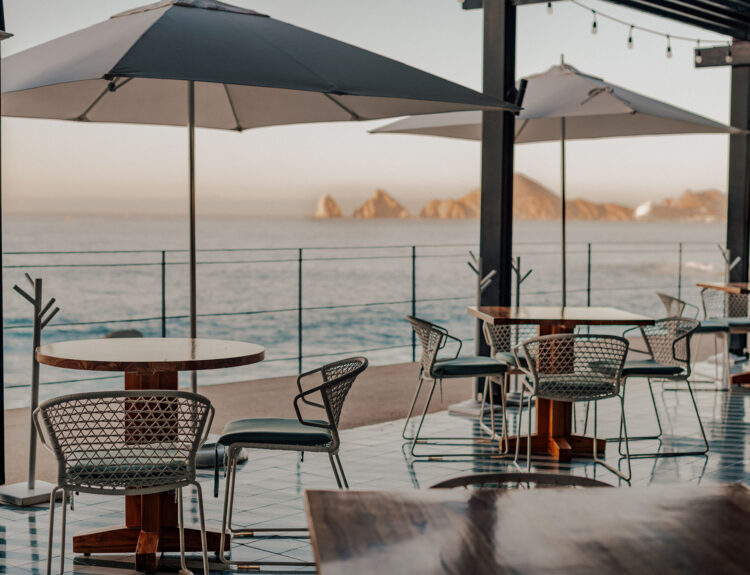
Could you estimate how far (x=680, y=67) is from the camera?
23.4 m

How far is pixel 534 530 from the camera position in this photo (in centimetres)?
169

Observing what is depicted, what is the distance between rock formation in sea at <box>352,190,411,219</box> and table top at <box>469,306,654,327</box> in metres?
25.9

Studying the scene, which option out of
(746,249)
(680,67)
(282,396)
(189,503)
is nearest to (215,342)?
(189,503)

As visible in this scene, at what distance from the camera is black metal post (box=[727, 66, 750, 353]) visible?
973 centimetres

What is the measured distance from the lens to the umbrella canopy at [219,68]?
346cm

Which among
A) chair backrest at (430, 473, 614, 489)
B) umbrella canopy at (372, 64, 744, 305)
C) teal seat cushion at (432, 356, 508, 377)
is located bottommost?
teal seat cushion at (432, 356, 508, 377)

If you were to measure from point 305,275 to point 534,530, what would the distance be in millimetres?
28936

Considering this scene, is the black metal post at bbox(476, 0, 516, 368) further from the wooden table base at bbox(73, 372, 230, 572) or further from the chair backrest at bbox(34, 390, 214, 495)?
the chair backrest at bbox(34, 390, 214, 495)

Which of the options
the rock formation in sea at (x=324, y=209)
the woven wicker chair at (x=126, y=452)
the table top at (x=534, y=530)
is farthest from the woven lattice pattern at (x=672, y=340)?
the rock formation in sea at (x=324, y=209)

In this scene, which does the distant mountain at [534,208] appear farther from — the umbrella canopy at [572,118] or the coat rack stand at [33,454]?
the coat rack stand at [33,454]

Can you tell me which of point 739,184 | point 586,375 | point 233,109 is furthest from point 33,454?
point 739,184

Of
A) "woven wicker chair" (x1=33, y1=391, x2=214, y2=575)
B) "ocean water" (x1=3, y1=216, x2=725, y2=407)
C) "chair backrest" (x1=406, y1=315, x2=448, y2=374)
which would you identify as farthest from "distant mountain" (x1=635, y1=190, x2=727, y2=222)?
"woven wicker chair" (x1=33, y1=391, x2=214, y2=575)

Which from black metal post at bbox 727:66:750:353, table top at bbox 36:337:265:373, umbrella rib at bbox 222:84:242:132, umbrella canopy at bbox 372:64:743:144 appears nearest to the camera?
table top at bbox 36:337:265:373

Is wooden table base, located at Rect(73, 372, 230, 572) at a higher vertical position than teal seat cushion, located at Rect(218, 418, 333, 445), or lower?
lower
